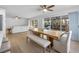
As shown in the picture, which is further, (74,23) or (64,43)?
(74,23)

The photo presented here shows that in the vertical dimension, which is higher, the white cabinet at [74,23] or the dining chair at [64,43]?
the white cabinet at [74,23]

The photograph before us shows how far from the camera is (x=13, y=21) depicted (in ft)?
8.39

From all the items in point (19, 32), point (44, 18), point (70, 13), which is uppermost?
point (70, 13)

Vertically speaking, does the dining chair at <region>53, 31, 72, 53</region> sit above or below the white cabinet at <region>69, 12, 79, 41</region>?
below

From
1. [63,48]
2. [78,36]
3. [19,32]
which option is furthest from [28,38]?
[78,36]

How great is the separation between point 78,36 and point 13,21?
3257 mm

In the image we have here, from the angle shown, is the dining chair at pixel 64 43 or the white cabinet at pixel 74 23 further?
the white cabinet at pixel 74 23

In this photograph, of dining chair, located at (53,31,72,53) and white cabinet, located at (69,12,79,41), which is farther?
white cabinet, located at (69,12,79,41)

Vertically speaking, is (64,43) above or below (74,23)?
below

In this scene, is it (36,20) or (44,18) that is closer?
(36,20)
